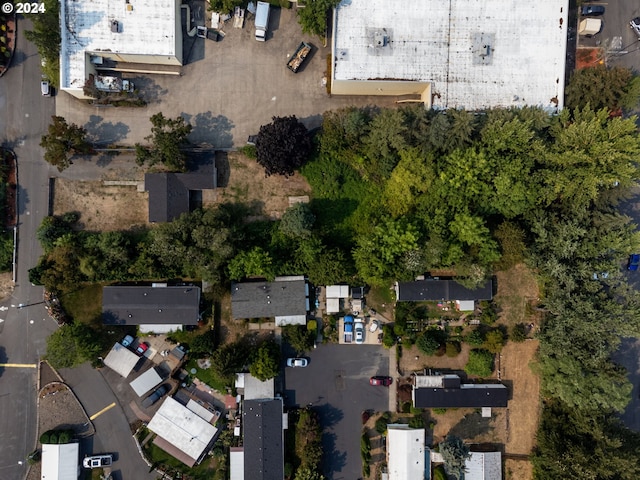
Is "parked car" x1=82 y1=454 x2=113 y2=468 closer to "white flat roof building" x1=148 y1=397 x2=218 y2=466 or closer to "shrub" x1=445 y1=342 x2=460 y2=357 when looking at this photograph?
"white flat roof building" x1=148 y1=397 x2=218 y2=466

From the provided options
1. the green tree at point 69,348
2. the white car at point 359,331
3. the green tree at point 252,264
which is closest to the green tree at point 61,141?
the green tree at point 69,348

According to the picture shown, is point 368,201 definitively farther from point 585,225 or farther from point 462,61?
point 585,225

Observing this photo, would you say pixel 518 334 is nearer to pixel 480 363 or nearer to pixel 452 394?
pixel 480 363

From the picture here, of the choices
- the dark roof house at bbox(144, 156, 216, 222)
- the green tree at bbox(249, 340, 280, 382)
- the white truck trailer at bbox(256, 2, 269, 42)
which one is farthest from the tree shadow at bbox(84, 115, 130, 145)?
the green tree at bbox(249, 340, 280, 382)

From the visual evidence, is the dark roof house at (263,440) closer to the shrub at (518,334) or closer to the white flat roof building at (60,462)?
the white flat roof building at (60,462)

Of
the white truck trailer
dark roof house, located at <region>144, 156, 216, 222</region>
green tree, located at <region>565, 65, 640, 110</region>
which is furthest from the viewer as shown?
the white truck trailer
